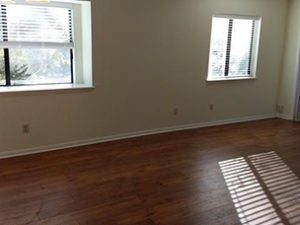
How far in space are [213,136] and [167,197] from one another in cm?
225

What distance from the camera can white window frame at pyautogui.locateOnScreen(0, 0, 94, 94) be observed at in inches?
169

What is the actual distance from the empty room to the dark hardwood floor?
0.02 m

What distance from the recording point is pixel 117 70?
4.64 m

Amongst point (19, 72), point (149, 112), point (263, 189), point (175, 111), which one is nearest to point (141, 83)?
point (149, 112)

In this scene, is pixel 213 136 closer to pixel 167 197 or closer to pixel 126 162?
pixel 126 162

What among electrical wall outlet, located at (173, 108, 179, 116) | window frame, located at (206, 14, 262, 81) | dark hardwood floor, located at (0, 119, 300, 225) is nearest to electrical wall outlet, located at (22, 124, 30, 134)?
dark hardwood floor, located at (0, 119, 300, 225)

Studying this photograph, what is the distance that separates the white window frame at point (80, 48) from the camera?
4289 millimetres

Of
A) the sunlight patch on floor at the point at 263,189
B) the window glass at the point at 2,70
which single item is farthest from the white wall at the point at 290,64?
the window glass at the point at 2,70

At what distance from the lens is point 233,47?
590 cm

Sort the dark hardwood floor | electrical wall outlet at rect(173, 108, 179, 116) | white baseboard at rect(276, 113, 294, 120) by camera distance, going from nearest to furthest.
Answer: the dark hardwood floor < electrical wall outlet at rect(173, 108, 179, 116) < white baseboard at rect(276, 113, 294, 120)

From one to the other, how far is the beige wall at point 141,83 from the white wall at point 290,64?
225 mm

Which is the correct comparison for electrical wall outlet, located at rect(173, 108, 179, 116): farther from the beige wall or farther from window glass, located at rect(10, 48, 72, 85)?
window glass, located at rect(10, 48, 72, 85)

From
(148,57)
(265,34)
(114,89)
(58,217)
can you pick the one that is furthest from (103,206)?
(265,34)

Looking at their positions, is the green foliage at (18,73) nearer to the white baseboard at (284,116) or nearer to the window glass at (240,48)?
the window glass at (240,48)
